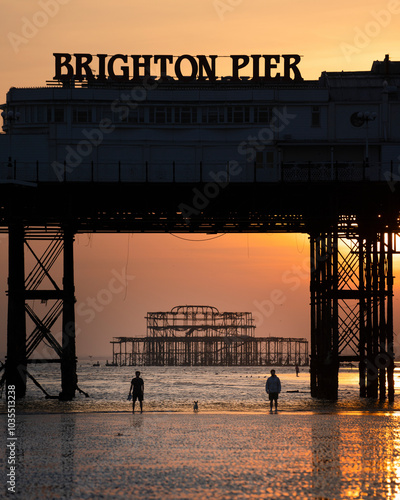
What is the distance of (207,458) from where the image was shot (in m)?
26.4

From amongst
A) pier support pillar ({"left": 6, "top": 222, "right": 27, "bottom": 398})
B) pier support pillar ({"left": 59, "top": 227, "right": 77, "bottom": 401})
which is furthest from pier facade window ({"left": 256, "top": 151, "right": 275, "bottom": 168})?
pier support pillar ({"left": 6, "top": 222, "right": 27, "bottom": 398})

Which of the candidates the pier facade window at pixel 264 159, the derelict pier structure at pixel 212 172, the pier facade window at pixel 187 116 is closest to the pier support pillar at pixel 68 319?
the derelict pier structure at pixel 212 172

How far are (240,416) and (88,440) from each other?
1499cm

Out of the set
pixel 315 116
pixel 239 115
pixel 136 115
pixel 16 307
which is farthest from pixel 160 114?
pixel 16 307

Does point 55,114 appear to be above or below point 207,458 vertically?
above

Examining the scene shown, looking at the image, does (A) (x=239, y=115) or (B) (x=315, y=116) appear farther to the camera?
(A) (x=239, y=115)

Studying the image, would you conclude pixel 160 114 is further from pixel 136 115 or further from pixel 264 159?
pixel 264 159

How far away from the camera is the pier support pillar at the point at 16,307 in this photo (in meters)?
55.6

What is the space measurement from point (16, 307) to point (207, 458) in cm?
3144

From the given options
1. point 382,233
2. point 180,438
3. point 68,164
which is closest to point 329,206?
point 382,233

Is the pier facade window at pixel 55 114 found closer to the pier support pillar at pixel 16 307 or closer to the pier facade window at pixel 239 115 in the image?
the pier support pillar at pixel 16 307

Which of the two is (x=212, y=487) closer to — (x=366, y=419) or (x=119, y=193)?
(x=366, y=419)

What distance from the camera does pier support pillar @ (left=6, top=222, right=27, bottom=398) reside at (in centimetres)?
5559

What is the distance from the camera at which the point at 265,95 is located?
62.1m
